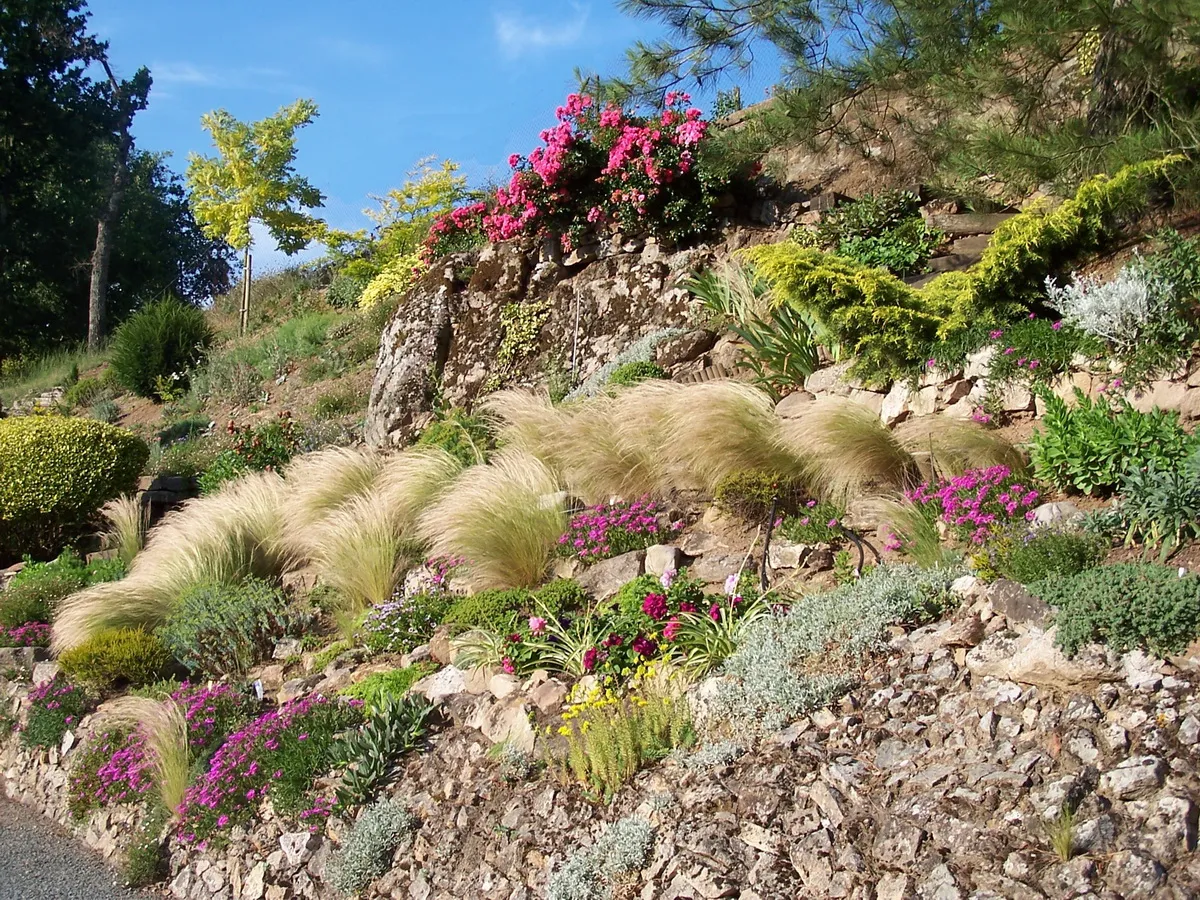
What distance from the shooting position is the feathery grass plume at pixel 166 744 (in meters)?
5.50

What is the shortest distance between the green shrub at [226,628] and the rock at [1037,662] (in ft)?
15.5

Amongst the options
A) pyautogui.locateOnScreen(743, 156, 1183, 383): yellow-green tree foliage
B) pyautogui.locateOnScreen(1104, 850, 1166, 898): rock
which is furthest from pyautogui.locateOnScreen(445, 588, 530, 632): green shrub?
pyautogui.locateOnScreen(1104, 850, 1166, 898): rock

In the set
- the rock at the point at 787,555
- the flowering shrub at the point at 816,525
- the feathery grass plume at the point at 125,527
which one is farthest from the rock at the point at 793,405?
the feathery grass plume at the point at 125,527

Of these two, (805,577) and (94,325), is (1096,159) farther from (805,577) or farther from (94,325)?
(94,325)

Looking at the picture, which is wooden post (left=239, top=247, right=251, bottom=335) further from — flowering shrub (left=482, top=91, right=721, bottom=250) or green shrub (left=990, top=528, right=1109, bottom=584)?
green shrub (left=990, top=528, right=1109, bottom=584)

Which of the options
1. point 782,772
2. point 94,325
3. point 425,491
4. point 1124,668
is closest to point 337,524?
point 425,491

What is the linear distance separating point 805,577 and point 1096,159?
350cm

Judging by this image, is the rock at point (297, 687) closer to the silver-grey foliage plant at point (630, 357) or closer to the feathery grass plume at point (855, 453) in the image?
the feathery grass plume at point (855, 453)

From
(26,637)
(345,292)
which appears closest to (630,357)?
(26,637)

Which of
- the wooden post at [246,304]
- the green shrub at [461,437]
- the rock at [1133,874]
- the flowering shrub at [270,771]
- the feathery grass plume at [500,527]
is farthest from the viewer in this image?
the wooden post at [246,304]

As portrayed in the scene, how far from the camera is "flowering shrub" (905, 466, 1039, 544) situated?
15.7ft

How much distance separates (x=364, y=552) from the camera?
7.04 metres

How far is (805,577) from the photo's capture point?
17.4ft

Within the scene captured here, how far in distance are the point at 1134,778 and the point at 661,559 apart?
299 cm
